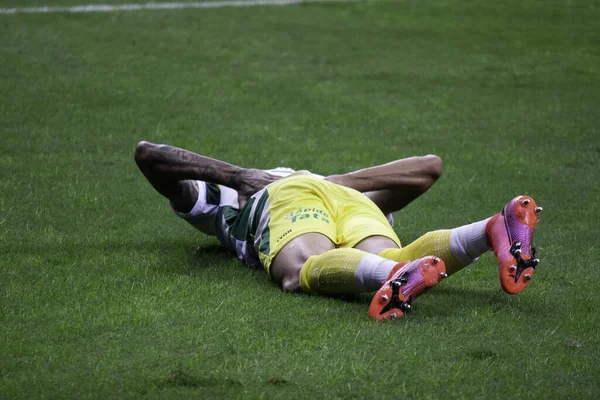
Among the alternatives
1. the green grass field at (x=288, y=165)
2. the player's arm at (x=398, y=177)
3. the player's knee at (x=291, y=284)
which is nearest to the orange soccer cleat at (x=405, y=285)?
the green grass field at (x=288, y=165)

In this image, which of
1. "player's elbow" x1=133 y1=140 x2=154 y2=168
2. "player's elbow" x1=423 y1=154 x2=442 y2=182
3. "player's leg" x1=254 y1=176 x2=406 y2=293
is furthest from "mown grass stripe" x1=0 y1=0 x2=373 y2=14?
"player's leg" x1=254 y1=176 x2=406 y2=293

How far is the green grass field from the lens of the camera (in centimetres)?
375

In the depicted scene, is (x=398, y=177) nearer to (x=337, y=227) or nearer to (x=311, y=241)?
(x=337, y=227)

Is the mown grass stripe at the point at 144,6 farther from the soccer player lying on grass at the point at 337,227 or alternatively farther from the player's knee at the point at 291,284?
the player's knee at the point at 291,284

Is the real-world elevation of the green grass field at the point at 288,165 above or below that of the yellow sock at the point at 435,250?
below

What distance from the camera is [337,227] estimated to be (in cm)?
510

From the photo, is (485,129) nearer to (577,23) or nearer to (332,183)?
(332,183)

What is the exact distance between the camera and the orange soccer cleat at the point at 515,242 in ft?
13.9

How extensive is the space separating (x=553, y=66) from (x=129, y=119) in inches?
199

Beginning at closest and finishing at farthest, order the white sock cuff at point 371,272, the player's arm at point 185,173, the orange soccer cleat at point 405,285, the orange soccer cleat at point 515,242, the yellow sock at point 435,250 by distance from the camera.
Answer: the orange soccer cleat at point 405,285, the orange soccer cleat at point 515,242, the white sock cuff at point 371,272, the yellow sock at point 435,250, the player's arm at point 185,173

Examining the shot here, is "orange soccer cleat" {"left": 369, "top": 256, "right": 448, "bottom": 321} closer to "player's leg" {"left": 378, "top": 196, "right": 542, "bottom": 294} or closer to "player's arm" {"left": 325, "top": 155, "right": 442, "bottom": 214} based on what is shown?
"player's leg" {"left": 378, "top": 196, "right": 542, "bottom": 294}

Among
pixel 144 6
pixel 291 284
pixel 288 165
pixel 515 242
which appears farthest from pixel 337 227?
pixel 144 6

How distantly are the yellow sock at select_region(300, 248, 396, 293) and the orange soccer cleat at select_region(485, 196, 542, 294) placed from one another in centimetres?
48

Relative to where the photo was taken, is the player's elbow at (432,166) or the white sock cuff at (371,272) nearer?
the white sock cuff at (371,272)
